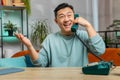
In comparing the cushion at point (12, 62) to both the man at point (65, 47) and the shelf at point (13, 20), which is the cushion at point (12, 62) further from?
the shelf at point (13, 20)

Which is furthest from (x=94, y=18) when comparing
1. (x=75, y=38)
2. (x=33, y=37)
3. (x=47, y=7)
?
(x=75, y=38)

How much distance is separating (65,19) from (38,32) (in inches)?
101

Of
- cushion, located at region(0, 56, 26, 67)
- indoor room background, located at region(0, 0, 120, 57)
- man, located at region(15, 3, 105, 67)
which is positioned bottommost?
cushion, located at region(0, 56, 26, 67)

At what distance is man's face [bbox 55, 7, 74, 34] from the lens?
5.71 ft

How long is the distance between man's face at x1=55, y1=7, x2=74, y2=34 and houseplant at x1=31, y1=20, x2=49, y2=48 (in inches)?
98.2

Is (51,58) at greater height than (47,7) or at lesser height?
lesser

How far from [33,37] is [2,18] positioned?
2.07 feet

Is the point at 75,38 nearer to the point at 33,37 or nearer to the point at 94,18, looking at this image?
the point at 33,37

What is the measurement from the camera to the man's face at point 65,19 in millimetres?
1741

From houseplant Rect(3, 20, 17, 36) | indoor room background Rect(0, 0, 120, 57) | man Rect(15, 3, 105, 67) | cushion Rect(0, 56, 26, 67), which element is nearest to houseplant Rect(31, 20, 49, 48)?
indoor room background Rect(0, 0, 120, 57)

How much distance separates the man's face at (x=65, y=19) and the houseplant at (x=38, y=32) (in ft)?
8.19

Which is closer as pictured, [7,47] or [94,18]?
[7,47]

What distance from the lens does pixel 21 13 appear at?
4371 mm

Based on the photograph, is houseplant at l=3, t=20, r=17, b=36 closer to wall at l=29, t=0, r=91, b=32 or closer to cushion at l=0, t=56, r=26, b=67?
wall at l=29, t=0, r=91, b=32
